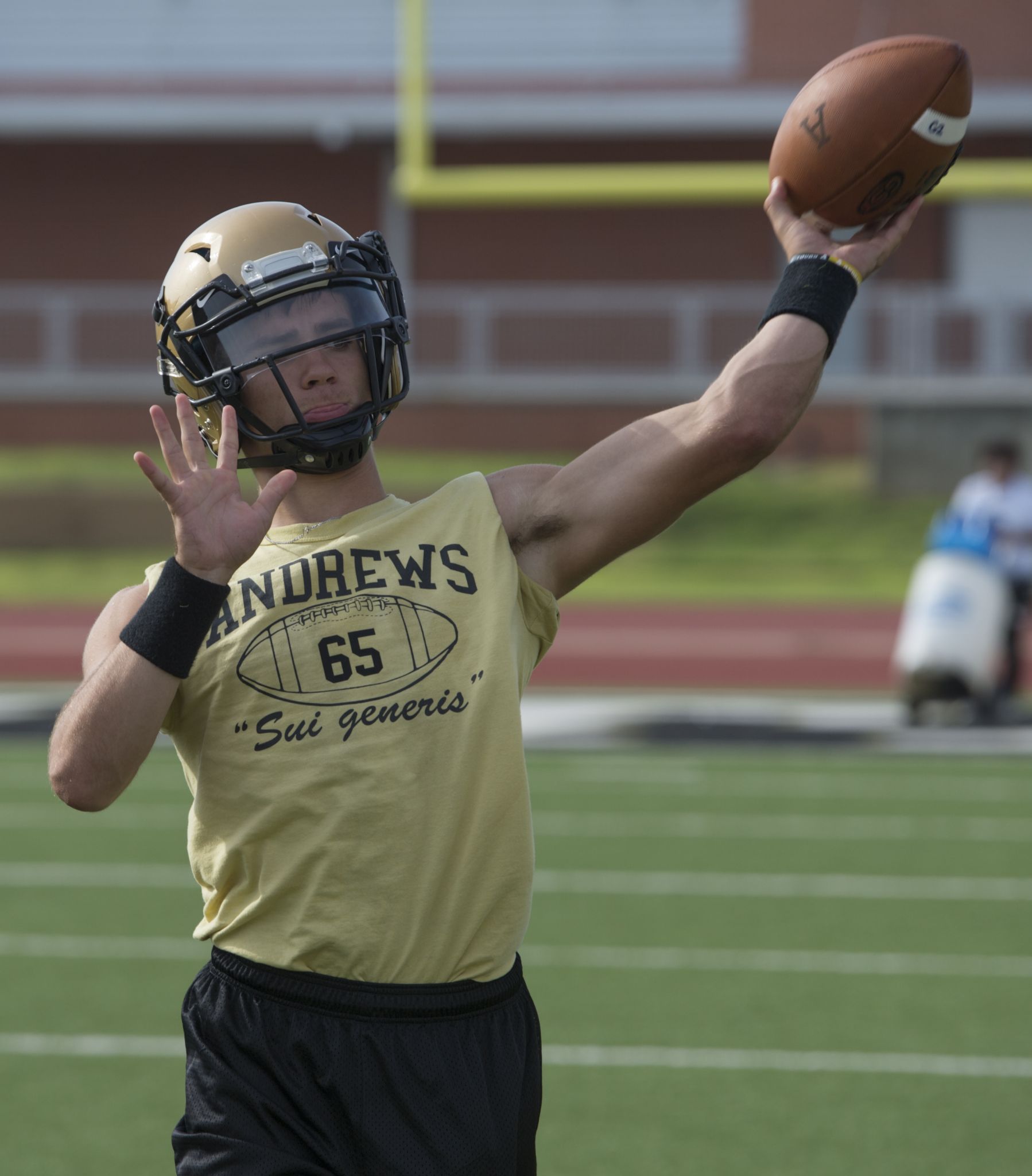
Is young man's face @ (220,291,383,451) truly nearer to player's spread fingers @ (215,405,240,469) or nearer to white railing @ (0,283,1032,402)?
player's spread fingers @ (215,405,240,469)

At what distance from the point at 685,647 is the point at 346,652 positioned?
12.0m

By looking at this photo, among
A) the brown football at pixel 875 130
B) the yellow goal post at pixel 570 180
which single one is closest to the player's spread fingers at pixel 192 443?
the brown football at pixel 875 130

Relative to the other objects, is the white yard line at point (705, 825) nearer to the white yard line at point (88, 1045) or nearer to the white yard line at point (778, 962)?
the white yard line at point (778, 962)

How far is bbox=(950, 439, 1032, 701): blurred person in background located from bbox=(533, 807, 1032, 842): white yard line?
2920mm

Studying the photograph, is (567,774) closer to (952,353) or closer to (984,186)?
(984,186)

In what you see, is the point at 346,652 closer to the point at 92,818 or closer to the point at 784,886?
the point at 784,886

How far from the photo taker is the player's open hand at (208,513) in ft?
6.87

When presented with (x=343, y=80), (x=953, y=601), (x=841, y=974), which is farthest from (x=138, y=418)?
(x=841, y=974)

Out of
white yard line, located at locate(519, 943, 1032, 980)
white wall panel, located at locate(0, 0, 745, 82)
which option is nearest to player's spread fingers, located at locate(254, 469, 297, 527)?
white yard line, located at locate(519, 943, 1032, 980)

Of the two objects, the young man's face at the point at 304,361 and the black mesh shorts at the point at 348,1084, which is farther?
the young man's face at the point at 304,361

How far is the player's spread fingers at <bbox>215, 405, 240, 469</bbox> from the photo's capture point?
2.14 metres

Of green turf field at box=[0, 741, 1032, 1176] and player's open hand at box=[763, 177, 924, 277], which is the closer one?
player's open hand at box=[763, 177, 924, 277]

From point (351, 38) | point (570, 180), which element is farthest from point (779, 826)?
point (351, 38)

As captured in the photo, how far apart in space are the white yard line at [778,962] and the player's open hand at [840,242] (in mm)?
3441
